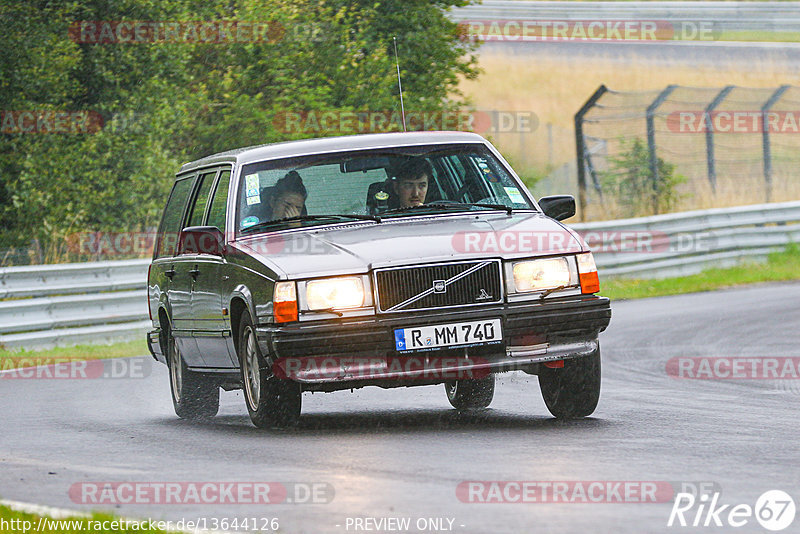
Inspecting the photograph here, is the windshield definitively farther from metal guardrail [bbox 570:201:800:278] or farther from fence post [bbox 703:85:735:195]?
fence post [bbox 703:85:735:195]

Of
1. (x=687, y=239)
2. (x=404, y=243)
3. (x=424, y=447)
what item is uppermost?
(x=404, y=243)

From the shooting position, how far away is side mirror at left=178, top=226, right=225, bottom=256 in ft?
30.7

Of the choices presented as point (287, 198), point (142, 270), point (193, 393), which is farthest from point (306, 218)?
point (142, 270)

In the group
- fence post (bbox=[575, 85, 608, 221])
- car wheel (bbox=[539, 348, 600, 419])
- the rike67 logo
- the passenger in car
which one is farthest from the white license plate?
fence post (bbox=[575, 85, 608, 221])

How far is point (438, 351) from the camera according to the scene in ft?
27.3

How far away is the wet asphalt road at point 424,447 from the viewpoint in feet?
19.6

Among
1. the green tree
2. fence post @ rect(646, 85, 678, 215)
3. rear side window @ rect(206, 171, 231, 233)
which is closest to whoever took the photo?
rear side window @ rect(206, 171, 231, 233)

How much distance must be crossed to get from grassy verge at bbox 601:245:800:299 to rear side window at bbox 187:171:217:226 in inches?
415

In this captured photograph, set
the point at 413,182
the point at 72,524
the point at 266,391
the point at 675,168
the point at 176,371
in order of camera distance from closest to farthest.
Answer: the point at 72,524
the point at 266,391
the point at 413,182
the point at 176,371
the point at 675,168

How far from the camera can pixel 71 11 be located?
2188cm

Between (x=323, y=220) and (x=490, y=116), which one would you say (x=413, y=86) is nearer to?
→ (x=490, y=116)

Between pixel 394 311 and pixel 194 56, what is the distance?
17.1 metres

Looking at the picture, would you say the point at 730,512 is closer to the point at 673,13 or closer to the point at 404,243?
the point at 404,243

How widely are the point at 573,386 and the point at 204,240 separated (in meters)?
2.52
